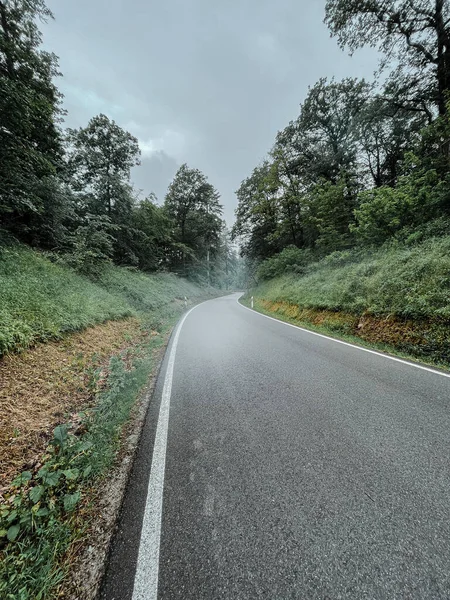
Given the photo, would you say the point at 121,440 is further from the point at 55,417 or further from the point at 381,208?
the point at 381,208

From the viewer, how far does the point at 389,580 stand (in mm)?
1252

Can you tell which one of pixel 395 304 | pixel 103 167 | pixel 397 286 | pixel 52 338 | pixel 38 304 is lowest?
pixel 52 338

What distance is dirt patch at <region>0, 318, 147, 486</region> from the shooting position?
2354mm

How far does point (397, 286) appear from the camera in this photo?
6355 millimetres

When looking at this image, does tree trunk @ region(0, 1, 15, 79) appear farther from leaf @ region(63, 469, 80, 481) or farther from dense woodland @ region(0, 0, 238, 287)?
leaf @ region(63, 469, 80, 481)

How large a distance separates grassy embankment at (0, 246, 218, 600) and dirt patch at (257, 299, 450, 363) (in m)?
5.86

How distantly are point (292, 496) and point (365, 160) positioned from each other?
22.6 meters

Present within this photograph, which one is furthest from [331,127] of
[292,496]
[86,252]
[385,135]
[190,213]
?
[292,496]

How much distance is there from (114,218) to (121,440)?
17.0 meters

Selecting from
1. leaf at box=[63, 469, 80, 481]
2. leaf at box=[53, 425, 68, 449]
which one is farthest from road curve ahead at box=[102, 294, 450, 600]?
leaf at box=[53, 425, 68, 449]

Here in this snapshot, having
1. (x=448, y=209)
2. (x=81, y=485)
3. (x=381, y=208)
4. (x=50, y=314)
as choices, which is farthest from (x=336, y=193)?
(x=81, y=485)

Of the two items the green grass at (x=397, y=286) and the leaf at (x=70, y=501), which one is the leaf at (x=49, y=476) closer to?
the leaf at (x=70, y=501)

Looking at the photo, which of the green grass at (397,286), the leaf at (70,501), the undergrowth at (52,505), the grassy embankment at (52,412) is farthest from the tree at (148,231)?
the leaf at (70,501)

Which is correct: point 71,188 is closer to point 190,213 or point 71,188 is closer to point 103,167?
point 103,167
